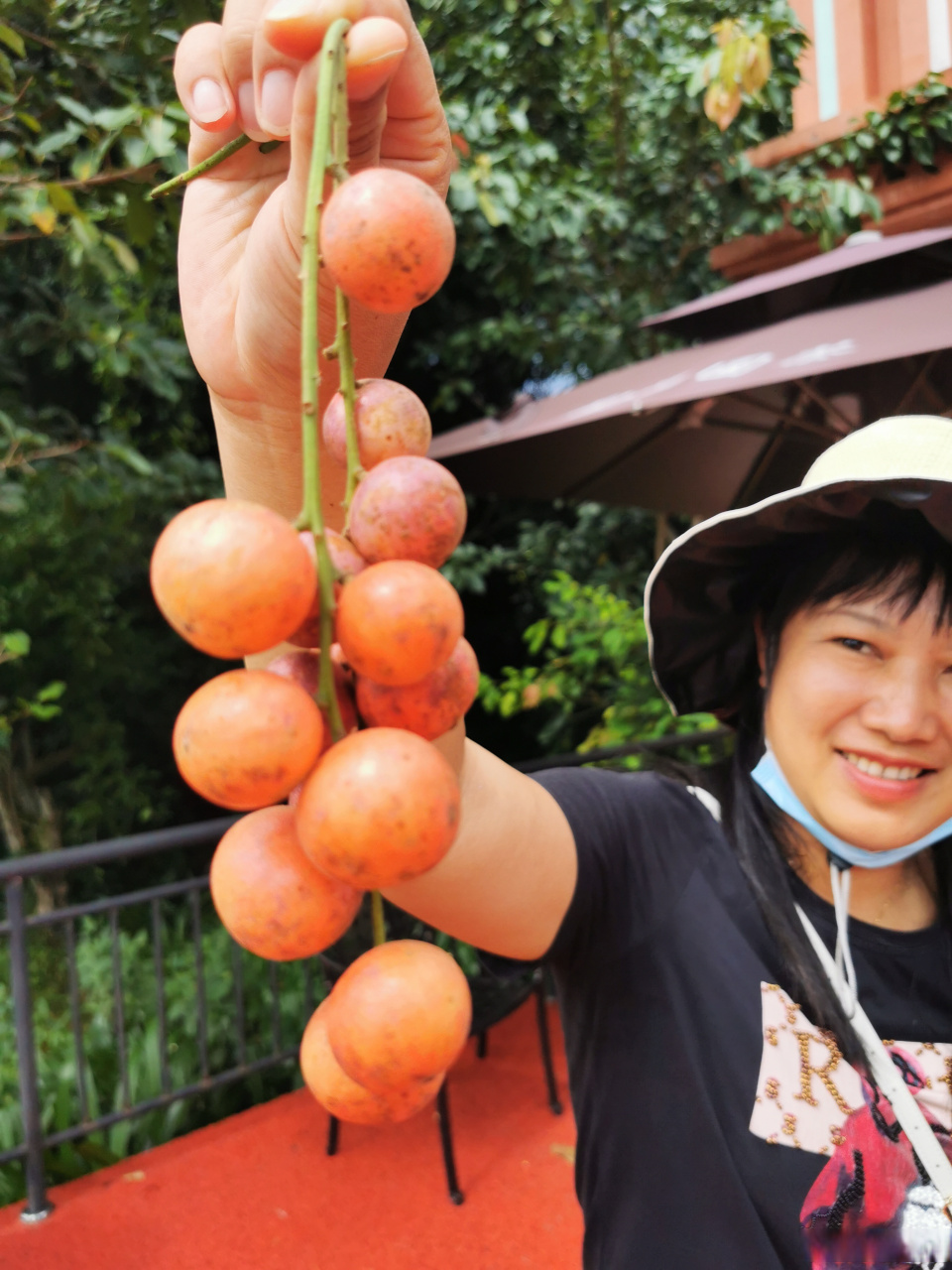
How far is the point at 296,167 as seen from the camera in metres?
0.63

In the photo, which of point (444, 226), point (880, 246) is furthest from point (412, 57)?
point (880, 246)

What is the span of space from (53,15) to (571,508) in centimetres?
456

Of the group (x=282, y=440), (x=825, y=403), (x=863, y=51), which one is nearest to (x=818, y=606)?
(x=282, y=440)

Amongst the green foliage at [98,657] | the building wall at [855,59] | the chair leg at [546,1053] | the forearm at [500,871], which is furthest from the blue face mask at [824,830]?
the building wall at [855,59]

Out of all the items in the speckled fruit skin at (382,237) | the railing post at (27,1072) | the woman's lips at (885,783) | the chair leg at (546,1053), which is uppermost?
the speckled fruit skin at (382,237)

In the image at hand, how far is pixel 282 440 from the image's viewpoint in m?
0.81

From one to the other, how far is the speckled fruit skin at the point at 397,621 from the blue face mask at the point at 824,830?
1144 mm

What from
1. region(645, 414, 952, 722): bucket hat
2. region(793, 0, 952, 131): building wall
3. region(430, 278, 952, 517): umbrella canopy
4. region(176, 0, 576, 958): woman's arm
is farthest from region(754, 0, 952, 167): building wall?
region(176, 0, 576, 958): woman's arm

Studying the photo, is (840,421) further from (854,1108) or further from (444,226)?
(444,226)

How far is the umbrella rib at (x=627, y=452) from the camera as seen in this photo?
3.92 m

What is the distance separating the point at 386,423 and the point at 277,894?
274 mm

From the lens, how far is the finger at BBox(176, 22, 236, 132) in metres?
0.69

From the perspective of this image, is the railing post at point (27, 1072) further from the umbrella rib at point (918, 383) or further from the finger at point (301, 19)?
the umbrella rib at point (918, 383)

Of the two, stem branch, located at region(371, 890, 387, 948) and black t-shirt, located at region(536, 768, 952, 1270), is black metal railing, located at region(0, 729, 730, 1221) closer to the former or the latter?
black t-shirt, located at region(536, 768, 952, 1270)
